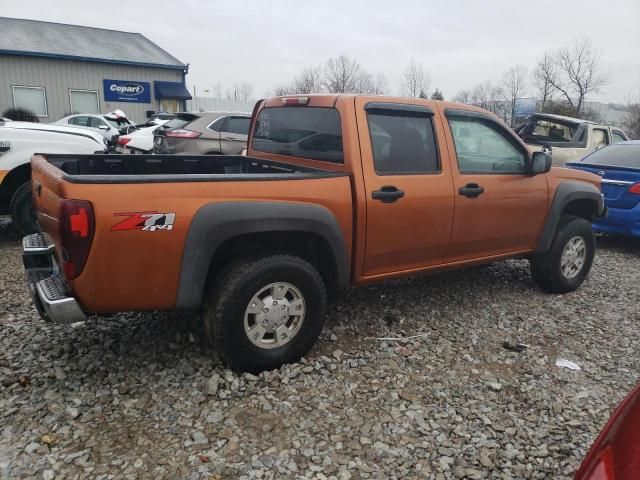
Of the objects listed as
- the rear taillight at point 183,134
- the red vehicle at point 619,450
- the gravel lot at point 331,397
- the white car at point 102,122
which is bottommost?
the gravel lot at point 331,397

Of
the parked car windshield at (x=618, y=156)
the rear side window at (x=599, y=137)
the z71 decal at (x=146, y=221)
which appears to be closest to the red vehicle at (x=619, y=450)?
the z71 decal at (x=146, y=221)

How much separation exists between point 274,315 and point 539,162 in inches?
108

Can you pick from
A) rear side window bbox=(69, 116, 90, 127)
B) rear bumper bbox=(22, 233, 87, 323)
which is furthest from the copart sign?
rear bumper bbox=(22, 233, 87, 323)

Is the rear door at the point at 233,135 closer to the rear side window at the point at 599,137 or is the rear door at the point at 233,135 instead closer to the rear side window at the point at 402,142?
the rear side window at the point at 402,142

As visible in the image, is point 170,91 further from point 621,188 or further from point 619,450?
point 619,450

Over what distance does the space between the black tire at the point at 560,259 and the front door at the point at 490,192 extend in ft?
1.05

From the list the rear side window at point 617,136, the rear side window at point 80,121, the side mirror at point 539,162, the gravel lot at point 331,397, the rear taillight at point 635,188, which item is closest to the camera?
the gravel lot at point 331,397

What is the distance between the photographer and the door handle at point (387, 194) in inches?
140

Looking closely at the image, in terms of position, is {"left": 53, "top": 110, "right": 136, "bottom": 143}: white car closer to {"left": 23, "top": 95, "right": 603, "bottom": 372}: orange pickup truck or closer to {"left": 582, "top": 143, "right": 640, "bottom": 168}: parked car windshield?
{"left": 582, "top": 143, "right": 640, "bottom": 168}: parked car windshield

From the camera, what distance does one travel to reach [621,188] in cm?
692

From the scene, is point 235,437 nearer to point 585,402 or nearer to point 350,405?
point 350,405

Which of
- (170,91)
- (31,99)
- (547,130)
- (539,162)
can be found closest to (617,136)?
(547,130)

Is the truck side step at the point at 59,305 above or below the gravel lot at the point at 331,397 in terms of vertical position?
above

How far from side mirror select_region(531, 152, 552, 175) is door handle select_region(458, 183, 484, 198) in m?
0.68
